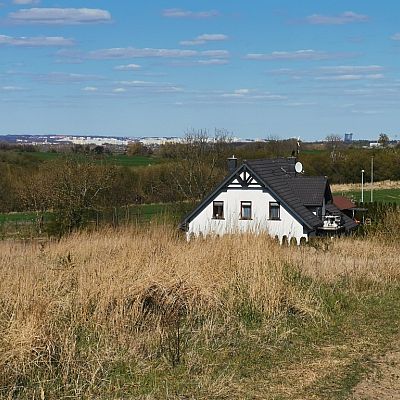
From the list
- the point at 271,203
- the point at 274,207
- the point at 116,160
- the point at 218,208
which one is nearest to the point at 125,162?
the point at 116,160

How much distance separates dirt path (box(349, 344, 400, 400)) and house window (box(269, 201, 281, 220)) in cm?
3013

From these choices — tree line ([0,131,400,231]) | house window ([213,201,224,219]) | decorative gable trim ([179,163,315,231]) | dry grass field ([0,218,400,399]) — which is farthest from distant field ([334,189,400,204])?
dry grass field ([0,218,400,399])

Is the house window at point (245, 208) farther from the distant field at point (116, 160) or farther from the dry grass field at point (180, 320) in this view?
the dry grass field at point (180, 320)

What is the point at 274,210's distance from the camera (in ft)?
123

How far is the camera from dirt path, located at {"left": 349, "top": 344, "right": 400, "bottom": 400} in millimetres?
5894

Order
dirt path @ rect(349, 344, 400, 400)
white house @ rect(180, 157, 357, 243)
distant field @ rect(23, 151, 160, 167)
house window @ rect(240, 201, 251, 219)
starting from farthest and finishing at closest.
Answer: distant field @ rect(23, 151, 160, 167)
house window @ rect(240, 201, 251, 219)
white house @ rect(180, 157, 357, 243)
dirt path @ rect(349, 344, 400, 400)

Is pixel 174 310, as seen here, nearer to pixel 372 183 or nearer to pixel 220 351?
pixel 220 351

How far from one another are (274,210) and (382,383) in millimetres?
31364

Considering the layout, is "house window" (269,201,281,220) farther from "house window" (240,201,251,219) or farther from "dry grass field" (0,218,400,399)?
"dry grass field" (0,218,400,399)

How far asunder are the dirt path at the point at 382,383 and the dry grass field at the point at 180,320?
13cm

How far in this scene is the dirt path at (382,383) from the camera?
19.3 ft

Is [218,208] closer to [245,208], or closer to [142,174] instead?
[245,208]

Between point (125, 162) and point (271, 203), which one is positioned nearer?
point (271, 203)

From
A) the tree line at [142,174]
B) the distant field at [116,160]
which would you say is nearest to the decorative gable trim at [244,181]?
the tree line at [142,174]
